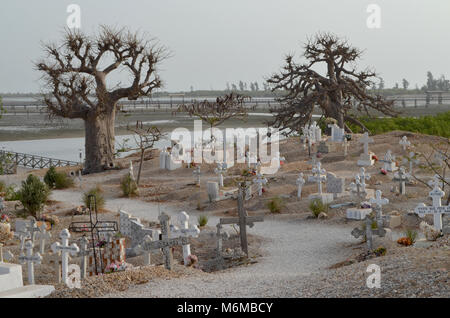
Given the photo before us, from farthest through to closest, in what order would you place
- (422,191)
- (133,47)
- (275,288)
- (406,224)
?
(133,47) < (422,191) < (406,224) < (275,288)

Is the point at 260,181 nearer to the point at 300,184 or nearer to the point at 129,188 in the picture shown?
the point at 300,184

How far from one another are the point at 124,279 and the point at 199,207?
1129cm

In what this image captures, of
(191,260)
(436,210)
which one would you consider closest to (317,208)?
(436,210)

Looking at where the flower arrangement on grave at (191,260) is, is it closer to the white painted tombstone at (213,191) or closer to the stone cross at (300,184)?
the stone cross at (300,184)

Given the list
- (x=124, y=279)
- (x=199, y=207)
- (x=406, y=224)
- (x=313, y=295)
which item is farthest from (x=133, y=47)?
(x=313, y=295)

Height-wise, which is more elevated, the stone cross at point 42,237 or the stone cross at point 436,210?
the stone cross at point 436,210

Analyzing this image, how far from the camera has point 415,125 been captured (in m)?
41.3

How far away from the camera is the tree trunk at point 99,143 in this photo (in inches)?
1368

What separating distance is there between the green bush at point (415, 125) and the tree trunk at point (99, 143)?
15.1 metres

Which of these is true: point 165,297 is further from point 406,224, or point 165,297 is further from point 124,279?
point 406,224

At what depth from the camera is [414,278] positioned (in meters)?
9.41

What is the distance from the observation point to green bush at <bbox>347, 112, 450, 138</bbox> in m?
39.2

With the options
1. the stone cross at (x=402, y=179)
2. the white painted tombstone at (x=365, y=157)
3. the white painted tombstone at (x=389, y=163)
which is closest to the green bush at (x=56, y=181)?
the white painted tombstone at (x=365, y=157)

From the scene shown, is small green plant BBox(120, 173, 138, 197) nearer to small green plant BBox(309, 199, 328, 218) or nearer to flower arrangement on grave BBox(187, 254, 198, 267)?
small green plant BBox(309, 199, 328, 218)
